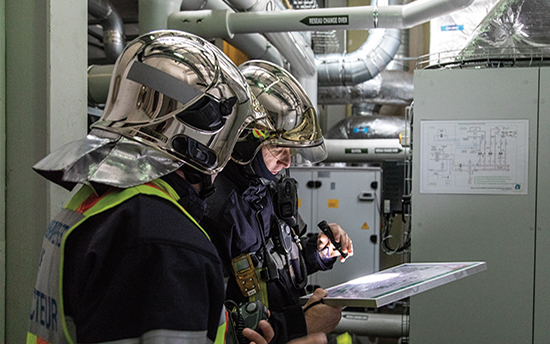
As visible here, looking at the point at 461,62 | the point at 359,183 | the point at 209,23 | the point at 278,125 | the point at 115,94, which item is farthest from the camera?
the point at 359,183

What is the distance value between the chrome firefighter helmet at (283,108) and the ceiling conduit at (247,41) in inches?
63.8

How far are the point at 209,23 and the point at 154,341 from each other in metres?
2.88

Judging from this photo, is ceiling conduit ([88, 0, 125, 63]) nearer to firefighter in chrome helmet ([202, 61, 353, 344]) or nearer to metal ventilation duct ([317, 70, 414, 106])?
A: firefighter in chrome helmet ([202, 61, 353, 344])

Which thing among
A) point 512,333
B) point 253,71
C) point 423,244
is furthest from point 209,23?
point 512,333

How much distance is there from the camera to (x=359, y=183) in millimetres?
5211

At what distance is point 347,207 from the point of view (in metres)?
5.22

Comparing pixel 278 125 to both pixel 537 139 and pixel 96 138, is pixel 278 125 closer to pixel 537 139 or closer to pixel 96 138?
pixel 96 138

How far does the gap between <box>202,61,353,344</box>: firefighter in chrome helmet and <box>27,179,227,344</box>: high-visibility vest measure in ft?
2.19

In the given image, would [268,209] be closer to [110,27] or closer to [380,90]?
[110,27]

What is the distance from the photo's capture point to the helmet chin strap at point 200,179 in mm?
1152

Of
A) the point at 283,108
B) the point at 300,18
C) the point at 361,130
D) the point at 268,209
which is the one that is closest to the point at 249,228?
the point at 268,209

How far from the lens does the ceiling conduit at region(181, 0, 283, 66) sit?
12.2 feet

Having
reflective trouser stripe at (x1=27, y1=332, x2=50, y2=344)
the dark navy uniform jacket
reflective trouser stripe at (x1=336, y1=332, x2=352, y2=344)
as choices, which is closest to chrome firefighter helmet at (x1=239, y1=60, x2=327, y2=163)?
the dark navy uniform jacket

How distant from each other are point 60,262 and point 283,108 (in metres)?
1.29
